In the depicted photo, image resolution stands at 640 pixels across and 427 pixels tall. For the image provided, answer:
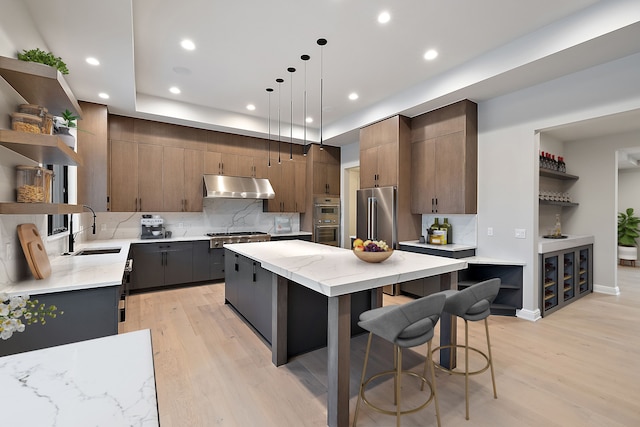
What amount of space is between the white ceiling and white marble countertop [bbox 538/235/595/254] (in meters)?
1.66

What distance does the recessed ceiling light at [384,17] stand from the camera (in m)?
2.67

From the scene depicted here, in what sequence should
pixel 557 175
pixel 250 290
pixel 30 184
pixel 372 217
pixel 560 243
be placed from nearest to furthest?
pixel 30 184 < pixel 250 290 < pixel 560 243 < pixel 557 175 < pixel 372 217

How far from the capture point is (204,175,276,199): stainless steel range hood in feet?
16.8

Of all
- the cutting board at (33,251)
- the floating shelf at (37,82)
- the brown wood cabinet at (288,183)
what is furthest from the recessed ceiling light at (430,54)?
the cutting board at (33,251)

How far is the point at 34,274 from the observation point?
79.5 inches

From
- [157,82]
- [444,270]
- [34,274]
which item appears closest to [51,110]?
[34,274]

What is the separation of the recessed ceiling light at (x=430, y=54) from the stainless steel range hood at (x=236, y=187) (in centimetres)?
340

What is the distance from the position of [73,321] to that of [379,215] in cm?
385

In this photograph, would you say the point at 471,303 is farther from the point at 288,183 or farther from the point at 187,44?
the point at 288,183

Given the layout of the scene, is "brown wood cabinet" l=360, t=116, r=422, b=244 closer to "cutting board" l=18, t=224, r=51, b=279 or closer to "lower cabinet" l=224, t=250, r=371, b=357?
"lower cabinet" l=224, t=250, r=371, b=357

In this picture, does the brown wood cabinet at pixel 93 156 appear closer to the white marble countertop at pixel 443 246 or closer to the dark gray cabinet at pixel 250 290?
the dark gray cabinet at pixel 250 290

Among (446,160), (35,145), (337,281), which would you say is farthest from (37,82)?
(446,160)

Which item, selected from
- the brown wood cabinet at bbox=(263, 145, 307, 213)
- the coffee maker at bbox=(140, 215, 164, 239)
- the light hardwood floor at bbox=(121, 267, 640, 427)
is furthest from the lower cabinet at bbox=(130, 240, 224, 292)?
the brown wood cabinet at bbox=(263, 145, 307, 213)

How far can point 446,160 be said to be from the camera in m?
4.18
